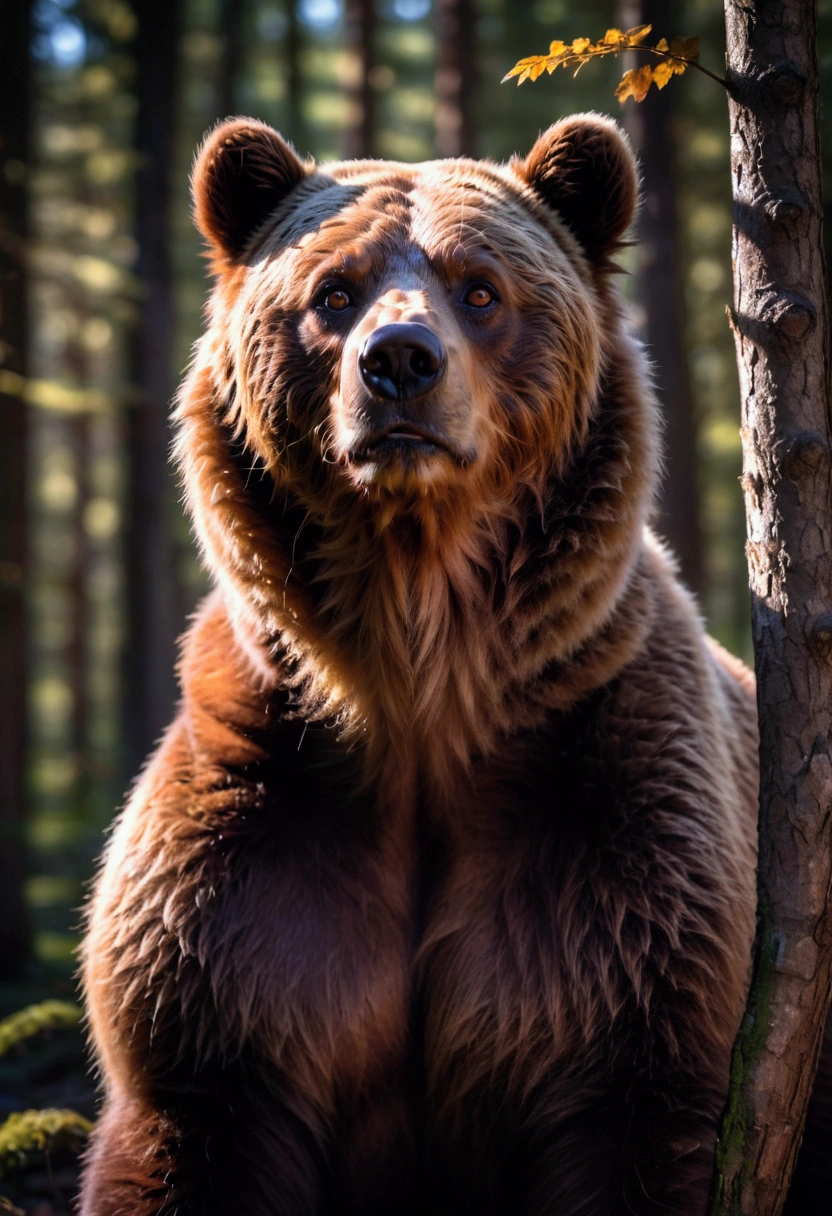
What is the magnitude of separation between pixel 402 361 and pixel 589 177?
51.3 inches

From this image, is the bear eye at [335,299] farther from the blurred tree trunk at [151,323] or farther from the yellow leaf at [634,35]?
the blurred tree trunk at [151,323]

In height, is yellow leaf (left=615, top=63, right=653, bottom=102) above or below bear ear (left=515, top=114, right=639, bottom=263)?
below

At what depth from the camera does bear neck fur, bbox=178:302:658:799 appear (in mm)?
3350

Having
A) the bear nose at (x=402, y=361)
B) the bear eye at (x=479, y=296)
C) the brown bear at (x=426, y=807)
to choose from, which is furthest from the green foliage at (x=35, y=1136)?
the bear eye at (x=479, y=296)

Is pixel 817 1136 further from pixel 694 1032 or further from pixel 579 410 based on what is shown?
pixel 579 410

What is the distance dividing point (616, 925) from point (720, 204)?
11.4 metres

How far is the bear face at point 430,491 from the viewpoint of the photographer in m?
3.32

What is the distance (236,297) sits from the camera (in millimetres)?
3736

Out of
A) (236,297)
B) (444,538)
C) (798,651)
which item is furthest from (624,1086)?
(236,297)

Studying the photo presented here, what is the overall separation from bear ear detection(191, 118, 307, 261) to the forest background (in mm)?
1772

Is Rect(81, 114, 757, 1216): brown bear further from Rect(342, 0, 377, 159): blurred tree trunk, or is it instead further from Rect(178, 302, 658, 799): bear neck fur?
Rect(342, 0, 377, 159): blurred tree trunk

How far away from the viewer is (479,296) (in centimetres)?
338

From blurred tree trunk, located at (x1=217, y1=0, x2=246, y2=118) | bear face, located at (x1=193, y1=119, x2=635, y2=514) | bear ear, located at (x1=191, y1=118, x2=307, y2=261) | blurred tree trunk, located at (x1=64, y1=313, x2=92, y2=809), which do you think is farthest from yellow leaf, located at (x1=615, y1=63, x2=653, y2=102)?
blurred tree trunk, located at (x1=64, y1=313, x2=92, y2=809)

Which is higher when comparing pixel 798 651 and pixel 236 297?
pixel 236 297
